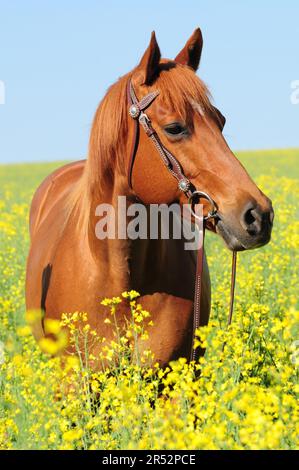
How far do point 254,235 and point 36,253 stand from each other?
245 centimetres

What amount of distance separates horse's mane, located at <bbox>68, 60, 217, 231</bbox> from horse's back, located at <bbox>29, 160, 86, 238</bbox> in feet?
6.78

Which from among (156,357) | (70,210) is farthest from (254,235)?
(70,210)

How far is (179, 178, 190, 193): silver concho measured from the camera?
13.6 ft

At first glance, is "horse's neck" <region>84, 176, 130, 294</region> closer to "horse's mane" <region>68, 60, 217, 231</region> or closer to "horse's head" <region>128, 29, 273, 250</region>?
"horse's mane" <region>68, 60, 217, 231</region>

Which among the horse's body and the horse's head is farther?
the horse's body

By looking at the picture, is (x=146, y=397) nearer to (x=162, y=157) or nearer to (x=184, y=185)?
(x=184, y=185)

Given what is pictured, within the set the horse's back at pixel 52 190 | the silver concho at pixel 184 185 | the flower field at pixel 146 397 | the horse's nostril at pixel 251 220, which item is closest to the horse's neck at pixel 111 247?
the flower field at pixel 146 397

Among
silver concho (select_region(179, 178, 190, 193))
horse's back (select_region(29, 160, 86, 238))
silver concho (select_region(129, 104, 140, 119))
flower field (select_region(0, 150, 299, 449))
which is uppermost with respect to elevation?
silver concho (select_region(129, 104, 140, 119))

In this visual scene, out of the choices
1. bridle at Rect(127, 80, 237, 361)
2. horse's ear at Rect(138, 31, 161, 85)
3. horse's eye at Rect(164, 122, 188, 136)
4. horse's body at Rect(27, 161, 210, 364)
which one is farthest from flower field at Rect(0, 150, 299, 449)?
horse's ear at Rect(138, 31, 161, 85)

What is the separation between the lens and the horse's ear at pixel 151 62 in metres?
4.25

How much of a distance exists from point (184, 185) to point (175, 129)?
0.32m

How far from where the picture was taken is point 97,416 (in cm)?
388

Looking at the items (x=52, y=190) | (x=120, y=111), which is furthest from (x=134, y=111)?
(x=52, y=190)

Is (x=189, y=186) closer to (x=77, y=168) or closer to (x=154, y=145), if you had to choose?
(x=154, y=145)
